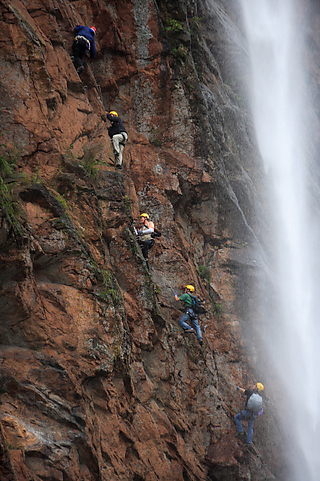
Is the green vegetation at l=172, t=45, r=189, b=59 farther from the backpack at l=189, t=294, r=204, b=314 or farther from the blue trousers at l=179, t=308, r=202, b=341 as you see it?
the blue trousers at l=179, t=308, r=202, b=341

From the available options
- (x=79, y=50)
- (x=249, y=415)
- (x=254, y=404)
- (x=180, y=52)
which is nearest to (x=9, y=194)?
(x=79, y=50)

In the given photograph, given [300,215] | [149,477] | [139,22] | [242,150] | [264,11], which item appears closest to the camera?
[149,477]

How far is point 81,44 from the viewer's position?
10.9 m

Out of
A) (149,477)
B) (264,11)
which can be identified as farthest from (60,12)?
(264,11)

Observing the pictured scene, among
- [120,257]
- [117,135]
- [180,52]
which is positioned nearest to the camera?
[120,257]

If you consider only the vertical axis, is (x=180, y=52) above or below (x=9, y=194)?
above

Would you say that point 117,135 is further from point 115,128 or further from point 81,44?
point 81,44

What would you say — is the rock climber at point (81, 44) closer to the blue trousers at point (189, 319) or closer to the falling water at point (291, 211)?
the blue trousers at point (189, 319)

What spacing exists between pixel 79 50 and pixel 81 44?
0.19m

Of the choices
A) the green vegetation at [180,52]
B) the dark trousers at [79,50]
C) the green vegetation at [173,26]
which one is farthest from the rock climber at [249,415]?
the green vegetation at [173,26]

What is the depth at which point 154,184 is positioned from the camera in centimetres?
1272

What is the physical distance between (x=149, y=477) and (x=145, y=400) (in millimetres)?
1598

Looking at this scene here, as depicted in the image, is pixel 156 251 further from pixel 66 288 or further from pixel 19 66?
pixel 19 66

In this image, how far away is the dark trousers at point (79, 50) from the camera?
10.8 metres
